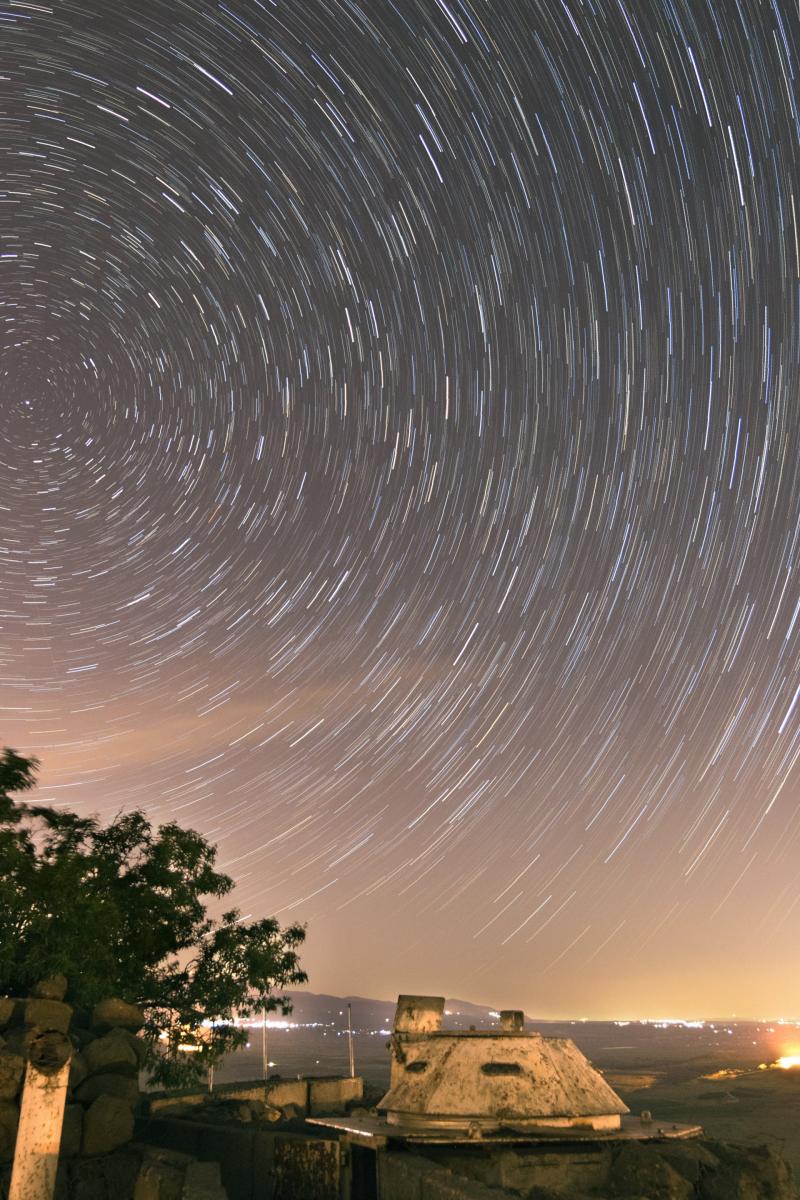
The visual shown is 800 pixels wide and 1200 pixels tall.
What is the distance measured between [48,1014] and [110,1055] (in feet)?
5.07

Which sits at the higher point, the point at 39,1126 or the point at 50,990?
the point at 50,990

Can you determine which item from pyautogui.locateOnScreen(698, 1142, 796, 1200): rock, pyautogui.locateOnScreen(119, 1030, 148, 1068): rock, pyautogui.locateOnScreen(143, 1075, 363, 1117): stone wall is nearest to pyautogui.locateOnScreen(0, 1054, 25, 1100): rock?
pyautogui.locateOnScreen(119, 1030, 148, 1068): rock

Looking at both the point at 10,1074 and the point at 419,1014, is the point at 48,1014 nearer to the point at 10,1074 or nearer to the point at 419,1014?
the point at 10,1074

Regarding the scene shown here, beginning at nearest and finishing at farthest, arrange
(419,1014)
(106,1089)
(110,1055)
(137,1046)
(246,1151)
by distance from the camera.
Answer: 1. (419,1014)
2. (246,1151)
3. (106,1089)
4. (110,1055)
5. (137,1046)

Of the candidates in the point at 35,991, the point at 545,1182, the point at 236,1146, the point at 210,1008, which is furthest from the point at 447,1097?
the point at 210,1008

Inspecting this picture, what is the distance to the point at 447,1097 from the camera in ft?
37.4

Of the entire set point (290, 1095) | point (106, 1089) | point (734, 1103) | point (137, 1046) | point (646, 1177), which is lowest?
point (734, 1103)

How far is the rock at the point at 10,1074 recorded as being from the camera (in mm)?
12688

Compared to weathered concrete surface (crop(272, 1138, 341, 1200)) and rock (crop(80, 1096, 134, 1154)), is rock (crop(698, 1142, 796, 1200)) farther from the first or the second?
rock (crop(80, 1096, 134, 1154))

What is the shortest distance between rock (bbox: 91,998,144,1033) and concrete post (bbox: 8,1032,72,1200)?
489cm

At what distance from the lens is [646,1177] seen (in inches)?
366

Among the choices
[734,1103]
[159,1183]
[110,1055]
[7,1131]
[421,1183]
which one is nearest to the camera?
[421,1183]

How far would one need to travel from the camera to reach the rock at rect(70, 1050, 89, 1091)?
550 inches

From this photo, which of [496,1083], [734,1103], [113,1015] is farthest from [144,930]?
[734,1103]
